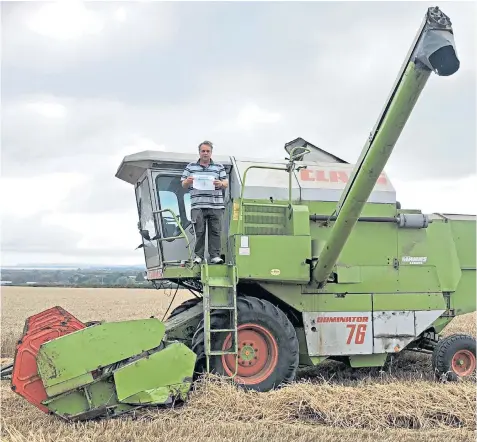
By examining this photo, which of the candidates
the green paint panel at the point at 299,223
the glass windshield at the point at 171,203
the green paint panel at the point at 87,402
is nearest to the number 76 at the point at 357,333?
the green paint panel at the point at 299,223

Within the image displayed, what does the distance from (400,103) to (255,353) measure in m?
3.11

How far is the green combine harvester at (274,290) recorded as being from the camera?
5.29 meters

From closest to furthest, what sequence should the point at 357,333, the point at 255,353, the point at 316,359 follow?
Result: the point at 255,353 < the point at 316,359 < the point at 357,333

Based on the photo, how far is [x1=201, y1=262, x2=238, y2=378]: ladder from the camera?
19.7 ft

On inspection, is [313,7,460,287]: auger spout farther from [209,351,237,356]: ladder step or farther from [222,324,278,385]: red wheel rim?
[209,351,237,356]: ladder step

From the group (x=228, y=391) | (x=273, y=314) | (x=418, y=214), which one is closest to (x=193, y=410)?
(x=228, y=391)

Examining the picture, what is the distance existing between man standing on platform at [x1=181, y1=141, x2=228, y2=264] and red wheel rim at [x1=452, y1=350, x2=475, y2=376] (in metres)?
3.29

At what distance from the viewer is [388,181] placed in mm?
7562

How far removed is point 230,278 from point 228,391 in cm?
126

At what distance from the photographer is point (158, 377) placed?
5.43 metres

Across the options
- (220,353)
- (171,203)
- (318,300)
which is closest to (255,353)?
(220,353)

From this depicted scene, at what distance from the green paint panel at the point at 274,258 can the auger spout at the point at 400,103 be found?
0.56m

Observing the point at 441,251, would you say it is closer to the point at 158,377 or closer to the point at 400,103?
the point at 400,103

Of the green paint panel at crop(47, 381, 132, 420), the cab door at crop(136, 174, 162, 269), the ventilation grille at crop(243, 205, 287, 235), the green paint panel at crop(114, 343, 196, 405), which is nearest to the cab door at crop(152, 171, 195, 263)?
the cab door at crop(136, 174, 162, 269)
